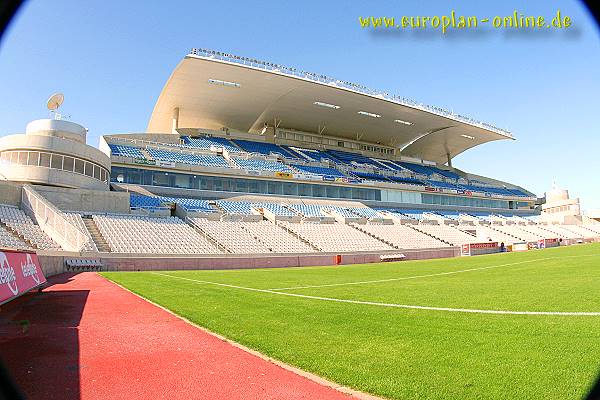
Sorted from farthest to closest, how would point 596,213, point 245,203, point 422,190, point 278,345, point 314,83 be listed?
point 596,213 → point 422,190 → point 314,83 → point 245,203 → point 278,345

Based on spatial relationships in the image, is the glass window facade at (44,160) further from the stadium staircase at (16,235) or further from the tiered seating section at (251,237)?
the tiered seating section at (251,237)

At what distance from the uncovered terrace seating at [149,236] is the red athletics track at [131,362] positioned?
18713 millimetres

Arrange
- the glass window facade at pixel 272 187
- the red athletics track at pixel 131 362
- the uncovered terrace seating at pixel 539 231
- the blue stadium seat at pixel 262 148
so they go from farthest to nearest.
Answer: the blue stadium seat at pixel 262 148 < the uncovered terrace seating at pixel 539 231 < the glass window facade at pixel 272 187 < the red athletics track at pixel 131 362

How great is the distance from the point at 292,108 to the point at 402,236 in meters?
26.8

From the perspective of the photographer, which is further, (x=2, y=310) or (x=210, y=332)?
(x=2, y=310)

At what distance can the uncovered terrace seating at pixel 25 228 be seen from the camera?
947 inches

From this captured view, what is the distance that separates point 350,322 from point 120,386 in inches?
173

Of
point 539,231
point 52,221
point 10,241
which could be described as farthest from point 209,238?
point 539,231

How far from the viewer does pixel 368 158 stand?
240 ft

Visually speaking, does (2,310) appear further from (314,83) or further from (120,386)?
(314,83)

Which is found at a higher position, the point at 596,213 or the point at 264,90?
the point at 264,90

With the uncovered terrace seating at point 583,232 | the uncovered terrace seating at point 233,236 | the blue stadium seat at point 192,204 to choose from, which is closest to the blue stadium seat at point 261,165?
the blue stadium seat at point 192,204

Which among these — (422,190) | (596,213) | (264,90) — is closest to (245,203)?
(264,90)

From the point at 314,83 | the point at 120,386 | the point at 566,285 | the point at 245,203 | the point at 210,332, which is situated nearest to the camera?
the point at 120,386
